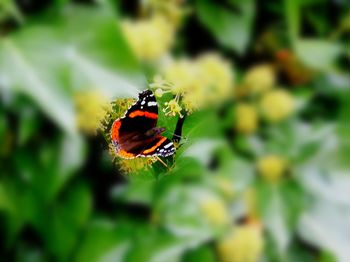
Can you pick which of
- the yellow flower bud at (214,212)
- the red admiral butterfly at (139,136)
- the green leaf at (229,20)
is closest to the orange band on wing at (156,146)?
the red admiral butterfly at (139,136)

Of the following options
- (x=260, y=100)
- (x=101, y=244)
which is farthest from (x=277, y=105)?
(x=101, y=244)

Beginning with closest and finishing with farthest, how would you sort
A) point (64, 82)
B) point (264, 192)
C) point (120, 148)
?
1. point (120, 148)
2. point (64, 82)
3. point (264, 192)

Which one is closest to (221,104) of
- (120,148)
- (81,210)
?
(81,210)

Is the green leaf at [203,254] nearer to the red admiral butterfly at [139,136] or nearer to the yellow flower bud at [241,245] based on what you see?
the yellow flower bud at [241,245]

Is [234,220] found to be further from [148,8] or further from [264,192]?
[148,8]

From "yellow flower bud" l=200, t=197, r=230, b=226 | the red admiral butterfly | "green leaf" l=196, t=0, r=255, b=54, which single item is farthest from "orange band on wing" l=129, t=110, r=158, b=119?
"green leaf" l=196, t=0, r=255, b=54
